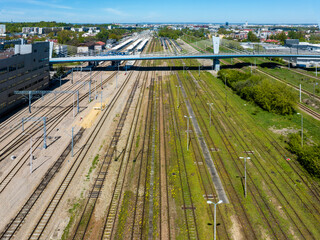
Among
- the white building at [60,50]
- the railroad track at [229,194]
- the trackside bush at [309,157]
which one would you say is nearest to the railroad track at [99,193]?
the railroad track at [229,194]

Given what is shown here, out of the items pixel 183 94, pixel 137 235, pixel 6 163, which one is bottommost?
pixel 137 235

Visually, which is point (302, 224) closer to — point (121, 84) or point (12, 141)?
point (12, 141)

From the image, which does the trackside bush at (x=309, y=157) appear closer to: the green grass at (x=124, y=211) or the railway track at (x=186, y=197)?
the railway track at (x=186, y=197)

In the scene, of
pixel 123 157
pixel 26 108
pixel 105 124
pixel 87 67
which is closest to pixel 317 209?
pixel 123 157

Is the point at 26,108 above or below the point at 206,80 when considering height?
below

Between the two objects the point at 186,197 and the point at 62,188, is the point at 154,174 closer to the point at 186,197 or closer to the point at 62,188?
the point at 186,197

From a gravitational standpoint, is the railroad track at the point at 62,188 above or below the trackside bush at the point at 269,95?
below
